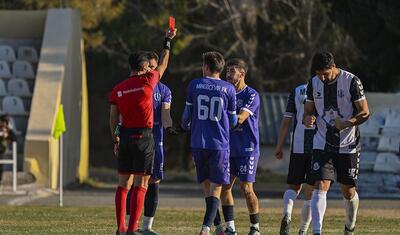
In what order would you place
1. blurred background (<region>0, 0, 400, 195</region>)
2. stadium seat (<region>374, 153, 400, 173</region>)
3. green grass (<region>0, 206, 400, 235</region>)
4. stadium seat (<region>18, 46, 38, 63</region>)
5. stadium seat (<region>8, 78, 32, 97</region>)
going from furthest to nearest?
blurred background (<region>0, 0, 400, 195</region>) → stadium seat (<region>18, 46, 38, 63</region>) → stadium seat (<region>8, 78, 32, 97</region>) → stadium seat (<region>374, 153, 400, 173</region>) → green grass (<region>0, 206, 400, 235</region>)

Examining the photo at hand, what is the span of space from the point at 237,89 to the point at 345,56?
1992 centimetres

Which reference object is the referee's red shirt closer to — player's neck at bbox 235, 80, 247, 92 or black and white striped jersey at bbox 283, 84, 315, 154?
player's neck at bbox 235, 80, 247, 92

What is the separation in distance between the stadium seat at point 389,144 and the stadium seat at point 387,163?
114 mm

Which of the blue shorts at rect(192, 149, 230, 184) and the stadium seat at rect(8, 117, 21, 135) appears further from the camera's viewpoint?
the stadium seat at rect(8, 117, 21, 135)

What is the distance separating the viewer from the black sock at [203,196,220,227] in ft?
43.5

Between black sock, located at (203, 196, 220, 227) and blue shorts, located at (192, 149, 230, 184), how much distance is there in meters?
0.21

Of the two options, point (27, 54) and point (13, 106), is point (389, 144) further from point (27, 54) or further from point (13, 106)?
point (27, 54)

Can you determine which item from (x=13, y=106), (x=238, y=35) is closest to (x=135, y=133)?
(x=13, y=106)

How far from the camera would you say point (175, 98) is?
128 feet

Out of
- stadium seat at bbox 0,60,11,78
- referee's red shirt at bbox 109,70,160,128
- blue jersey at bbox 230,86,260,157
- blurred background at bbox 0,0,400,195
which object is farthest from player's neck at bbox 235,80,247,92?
blurred background at bbox 0,0,400,195

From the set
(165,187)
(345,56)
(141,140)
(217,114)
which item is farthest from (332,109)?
(345,56)

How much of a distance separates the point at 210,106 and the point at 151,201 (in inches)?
67.5

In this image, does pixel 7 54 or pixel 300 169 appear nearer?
pixel 300 169

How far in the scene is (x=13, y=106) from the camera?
28672 millimetres
